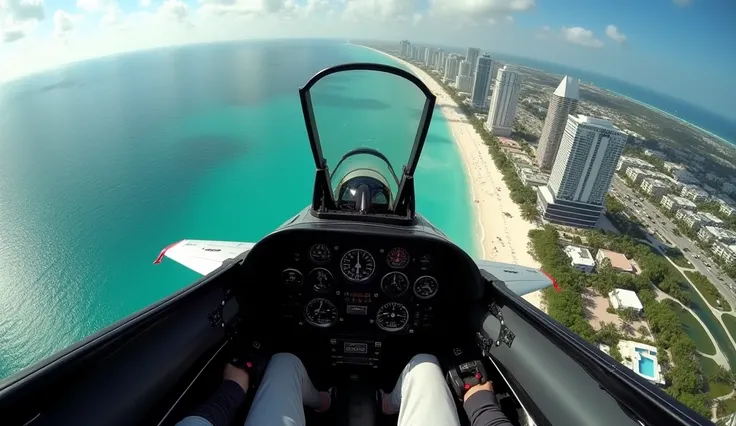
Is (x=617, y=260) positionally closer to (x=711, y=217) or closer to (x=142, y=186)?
(x=711, y=217)

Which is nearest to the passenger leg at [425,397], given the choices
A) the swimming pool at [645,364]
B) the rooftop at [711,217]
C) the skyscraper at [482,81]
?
the swimming pool at [645,364]

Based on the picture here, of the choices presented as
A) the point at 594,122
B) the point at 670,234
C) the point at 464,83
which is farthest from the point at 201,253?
the point at 464,83

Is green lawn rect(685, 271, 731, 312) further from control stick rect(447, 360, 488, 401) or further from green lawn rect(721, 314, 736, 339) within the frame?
control stick rect(447, 360, 488, 401)

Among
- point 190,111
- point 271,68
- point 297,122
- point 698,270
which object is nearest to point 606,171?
point 698,270

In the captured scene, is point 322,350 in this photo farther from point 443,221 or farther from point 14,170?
point 14,170

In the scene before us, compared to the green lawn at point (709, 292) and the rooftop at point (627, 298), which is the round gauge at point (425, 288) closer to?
the rooftop at point (627, 298)

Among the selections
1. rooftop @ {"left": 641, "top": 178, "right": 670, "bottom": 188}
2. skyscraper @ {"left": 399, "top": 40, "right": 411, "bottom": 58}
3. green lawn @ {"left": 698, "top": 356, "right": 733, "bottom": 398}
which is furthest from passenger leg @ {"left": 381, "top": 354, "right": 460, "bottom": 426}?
skyscraper @ {"left": 399, "top": 40, "right": 411, "bottom": 58}

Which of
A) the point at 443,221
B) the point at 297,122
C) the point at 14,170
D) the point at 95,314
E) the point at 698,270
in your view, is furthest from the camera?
the point at 297,122
